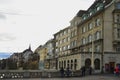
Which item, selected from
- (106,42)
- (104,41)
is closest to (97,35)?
(104,41)

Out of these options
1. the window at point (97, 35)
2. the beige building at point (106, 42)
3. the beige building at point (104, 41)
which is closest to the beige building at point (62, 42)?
the window at point (97, 35)

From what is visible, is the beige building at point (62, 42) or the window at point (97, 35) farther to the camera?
the beige building at point (62, 42)

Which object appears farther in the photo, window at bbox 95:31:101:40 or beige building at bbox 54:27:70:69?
beige building at bbox 54:27:70:69

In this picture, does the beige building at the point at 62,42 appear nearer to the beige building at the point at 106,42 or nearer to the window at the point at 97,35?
the window at the point at 97,35

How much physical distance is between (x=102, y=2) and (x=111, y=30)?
9.40 m

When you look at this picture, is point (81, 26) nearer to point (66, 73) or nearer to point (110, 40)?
point (110, 40)

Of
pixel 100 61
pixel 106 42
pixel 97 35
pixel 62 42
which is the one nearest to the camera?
pixel 106 42

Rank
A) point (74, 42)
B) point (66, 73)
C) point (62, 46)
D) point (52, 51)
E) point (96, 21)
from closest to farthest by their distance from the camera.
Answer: point (66, 73), point (96, 21), point (74, 42), point (62, 46), point (52, 51)

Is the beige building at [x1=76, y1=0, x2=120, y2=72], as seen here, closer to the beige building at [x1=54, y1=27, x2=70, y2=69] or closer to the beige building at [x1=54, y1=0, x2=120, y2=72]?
the beige building at [x1=54, y1=0, x2=120, y2=72]

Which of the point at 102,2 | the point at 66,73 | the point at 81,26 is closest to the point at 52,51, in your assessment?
the point at 81,26

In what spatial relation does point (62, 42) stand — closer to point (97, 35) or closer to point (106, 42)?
point (97, 35)

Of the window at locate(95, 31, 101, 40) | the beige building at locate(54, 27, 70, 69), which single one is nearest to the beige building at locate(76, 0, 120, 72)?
the window at locate(95, 31, 101, 40)

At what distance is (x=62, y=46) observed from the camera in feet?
370

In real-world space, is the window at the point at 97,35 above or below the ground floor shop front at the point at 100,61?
above
